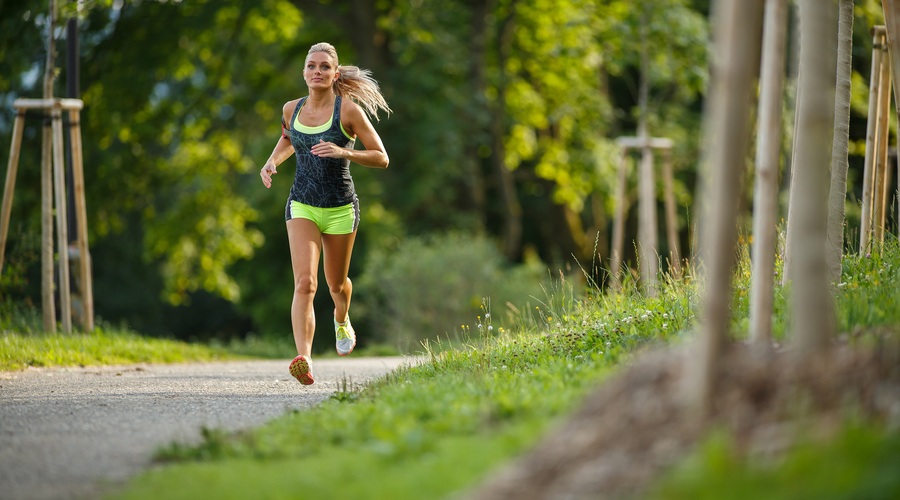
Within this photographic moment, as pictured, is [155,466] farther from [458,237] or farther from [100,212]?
[100,212]

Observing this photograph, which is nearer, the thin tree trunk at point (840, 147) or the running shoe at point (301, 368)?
the thin tree trunk at point (840, 147)

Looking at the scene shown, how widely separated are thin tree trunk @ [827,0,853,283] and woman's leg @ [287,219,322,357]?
11.4ft

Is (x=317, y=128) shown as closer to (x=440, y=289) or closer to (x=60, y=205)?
(x=60, y=205)

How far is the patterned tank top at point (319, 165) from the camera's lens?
25.6 feet

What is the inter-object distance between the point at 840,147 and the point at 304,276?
379 centimetres

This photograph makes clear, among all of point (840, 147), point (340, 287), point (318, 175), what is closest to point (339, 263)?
point (340, 287)

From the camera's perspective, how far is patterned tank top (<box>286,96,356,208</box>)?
781cm

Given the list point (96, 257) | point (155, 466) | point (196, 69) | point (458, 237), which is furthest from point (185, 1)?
point (155, 466)

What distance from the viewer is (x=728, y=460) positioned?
335cm

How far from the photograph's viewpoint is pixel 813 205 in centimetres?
407

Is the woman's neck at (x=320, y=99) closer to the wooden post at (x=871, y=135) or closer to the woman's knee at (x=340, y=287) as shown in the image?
the woman's knee at (x=340, y=287)

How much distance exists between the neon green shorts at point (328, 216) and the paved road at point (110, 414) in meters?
1.16

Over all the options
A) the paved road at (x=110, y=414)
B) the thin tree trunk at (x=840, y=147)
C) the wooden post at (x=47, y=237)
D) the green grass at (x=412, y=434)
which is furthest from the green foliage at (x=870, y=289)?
the wooden post at (x=47, y=237)

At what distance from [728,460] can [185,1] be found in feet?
62.9
